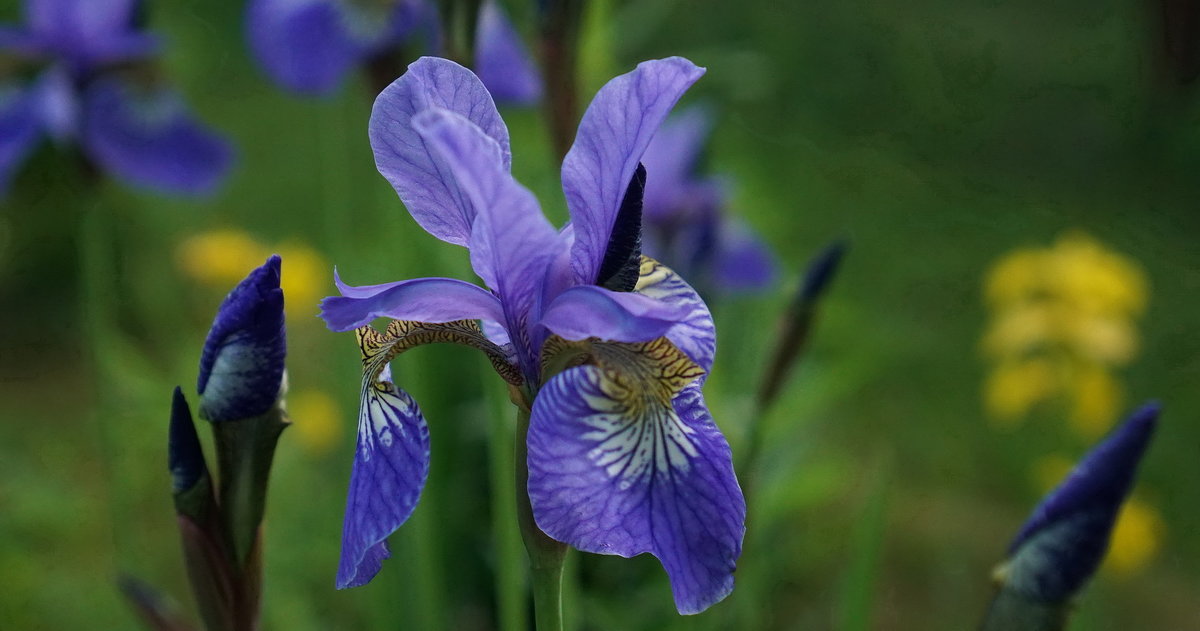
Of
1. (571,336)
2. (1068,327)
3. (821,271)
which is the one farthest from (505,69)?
(1068,327)

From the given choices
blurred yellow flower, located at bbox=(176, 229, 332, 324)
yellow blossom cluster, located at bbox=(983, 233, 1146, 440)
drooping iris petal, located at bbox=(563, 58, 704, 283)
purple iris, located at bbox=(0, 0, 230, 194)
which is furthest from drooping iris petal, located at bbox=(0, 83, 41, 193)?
yellow blossom cluster, located at bbox=(983, 233, 1146, 440)

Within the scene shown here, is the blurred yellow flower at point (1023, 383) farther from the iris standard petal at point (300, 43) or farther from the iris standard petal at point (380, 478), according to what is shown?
the iris standard petal at point (380, 478)

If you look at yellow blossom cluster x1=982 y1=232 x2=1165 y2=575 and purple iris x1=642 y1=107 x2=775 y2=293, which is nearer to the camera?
purple iris x1=642 y1=107 x2=775 y2=293

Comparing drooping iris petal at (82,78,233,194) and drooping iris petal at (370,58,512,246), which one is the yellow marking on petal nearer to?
drooping iris petal at (370,58,512,246)

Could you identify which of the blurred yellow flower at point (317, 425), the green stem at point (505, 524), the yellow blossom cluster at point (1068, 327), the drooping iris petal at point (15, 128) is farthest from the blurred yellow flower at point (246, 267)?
the yellow blossom cluster at point (1068, 327)

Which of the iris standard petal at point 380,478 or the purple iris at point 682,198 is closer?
the iris standard petal at point 380,478
